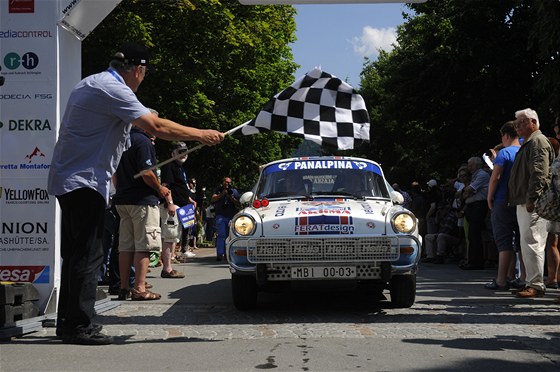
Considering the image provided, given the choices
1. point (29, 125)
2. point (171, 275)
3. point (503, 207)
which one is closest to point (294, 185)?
point (503, 207)

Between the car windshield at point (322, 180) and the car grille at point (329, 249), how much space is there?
1.35m

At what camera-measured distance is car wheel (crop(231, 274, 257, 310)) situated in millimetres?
7824

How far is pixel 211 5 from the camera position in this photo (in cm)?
2508

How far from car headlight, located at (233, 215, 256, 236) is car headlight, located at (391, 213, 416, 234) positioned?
1.34 m

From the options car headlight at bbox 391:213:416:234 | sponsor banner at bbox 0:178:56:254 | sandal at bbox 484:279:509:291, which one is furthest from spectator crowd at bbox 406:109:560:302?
sponsor banner at bbox 0:178:56:254

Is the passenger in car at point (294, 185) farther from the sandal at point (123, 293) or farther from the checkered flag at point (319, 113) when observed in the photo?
the sandal at point (123, 293)

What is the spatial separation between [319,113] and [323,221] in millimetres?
1049

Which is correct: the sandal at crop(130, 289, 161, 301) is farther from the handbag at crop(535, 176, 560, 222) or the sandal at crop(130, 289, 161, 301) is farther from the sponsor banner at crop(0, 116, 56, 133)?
the handbag at crop(535, 176, 560, 222)

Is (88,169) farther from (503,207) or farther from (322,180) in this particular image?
(503,207)

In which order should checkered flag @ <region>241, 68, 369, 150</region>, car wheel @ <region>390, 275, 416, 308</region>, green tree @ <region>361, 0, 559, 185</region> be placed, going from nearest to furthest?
1. checkered flag @ <region>241, 68, 369, 150</region>
2. car wheel @ <region>390, 275, 416, 308</region>
3. green tree @ <region>361, 0, 559, 185</region>

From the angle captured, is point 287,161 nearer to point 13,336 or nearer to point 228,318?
point 228,318

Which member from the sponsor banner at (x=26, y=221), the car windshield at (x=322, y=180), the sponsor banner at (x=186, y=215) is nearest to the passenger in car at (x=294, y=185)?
the car windshield at (x=322, y=180)

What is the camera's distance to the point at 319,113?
7.76 metres

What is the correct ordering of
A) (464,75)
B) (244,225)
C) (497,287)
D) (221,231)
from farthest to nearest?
(464,75) → (221,231) → (497,287) → (244,225)
